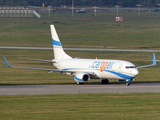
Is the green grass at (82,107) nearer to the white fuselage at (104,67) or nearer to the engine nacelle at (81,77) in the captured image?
the white fuselage at (104,67)

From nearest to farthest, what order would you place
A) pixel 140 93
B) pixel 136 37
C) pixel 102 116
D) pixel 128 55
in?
pixel 102 116
pixel 140 93
pixel 128 55
pixel 136 37

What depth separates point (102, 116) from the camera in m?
27.9

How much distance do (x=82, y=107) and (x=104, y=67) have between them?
19240 millimetres

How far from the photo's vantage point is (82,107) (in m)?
31.6

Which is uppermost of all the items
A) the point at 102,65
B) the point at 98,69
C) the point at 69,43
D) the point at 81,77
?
the point at 102,65

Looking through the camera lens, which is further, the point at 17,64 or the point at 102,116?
the point at 17,64

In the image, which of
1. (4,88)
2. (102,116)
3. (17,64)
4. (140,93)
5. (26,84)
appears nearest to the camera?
(102,116)

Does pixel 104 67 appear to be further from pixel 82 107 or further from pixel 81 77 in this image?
pixel 82 107

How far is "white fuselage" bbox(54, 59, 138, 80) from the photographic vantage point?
4891 cm

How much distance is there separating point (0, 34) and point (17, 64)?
64997 millimetres

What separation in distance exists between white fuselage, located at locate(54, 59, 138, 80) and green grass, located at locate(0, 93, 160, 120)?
9876 mm

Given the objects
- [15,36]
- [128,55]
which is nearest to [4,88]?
[128,55]

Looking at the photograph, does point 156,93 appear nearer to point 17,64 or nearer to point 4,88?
point 4,88

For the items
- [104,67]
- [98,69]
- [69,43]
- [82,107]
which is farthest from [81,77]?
[69,43]
